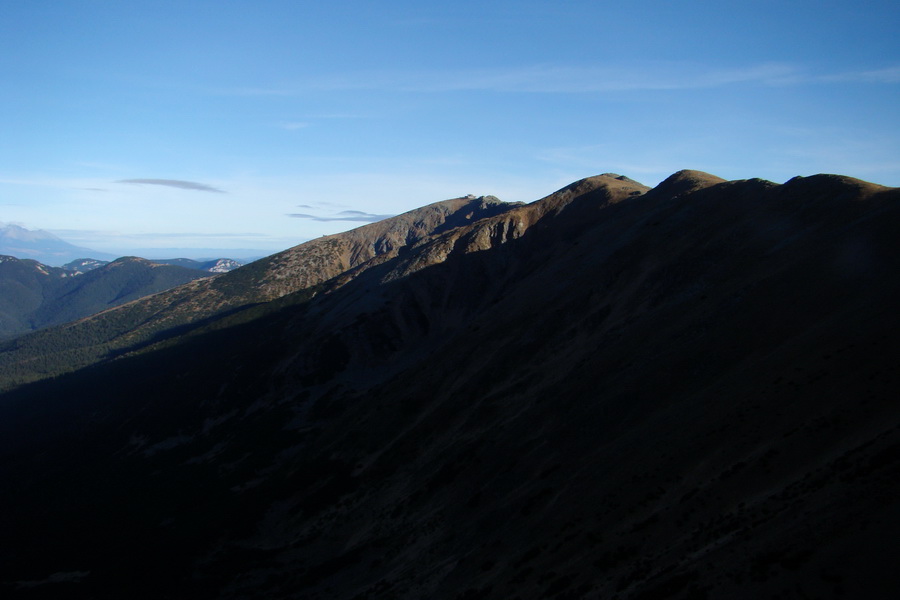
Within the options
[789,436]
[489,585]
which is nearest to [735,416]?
[789,436]

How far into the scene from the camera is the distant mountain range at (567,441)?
25234 mm

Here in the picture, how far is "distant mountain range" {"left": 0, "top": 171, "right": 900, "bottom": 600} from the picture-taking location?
25234 mm

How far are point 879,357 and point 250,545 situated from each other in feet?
215

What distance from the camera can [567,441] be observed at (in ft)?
158

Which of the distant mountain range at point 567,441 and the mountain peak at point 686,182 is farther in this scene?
the mountain peak at point 686,182

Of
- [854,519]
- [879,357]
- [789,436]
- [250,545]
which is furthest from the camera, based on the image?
[250,545]

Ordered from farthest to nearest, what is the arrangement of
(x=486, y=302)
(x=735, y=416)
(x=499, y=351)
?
1. (x=486, y=302)
2. (x=499, y=351)
3. (x=735, y=416)

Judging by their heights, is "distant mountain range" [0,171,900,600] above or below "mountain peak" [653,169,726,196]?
below

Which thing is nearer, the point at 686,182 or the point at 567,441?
the point at 567,441

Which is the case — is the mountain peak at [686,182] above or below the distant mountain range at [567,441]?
Result: above

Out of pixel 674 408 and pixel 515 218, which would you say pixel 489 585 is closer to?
pixel 674 408

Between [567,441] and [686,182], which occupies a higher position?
[686,182]

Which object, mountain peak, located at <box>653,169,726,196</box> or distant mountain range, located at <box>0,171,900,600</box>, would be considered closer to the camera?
distant mountain range, located at <box>0,171,900,600</box>

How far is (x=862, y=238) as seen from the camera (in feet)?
171
